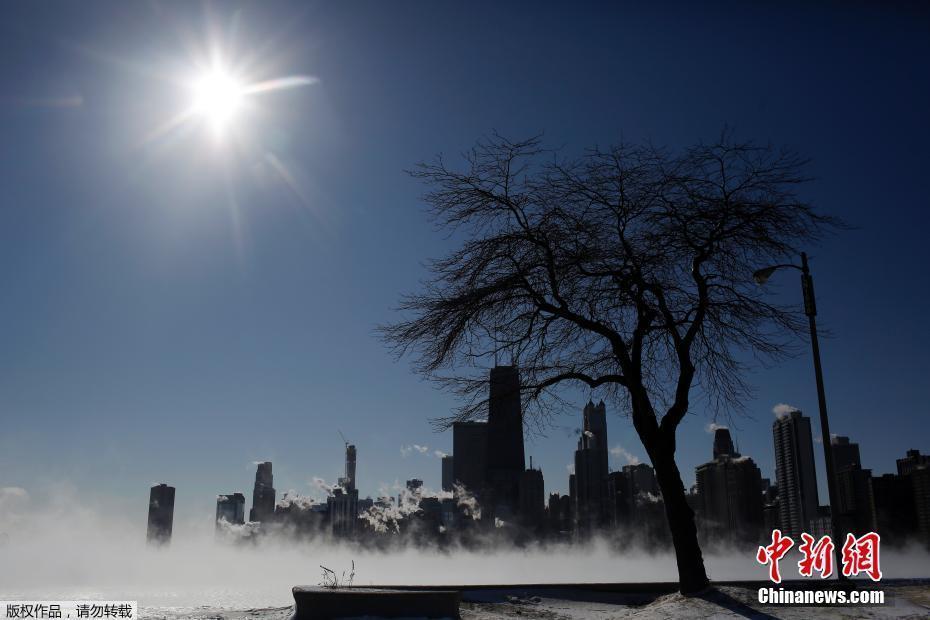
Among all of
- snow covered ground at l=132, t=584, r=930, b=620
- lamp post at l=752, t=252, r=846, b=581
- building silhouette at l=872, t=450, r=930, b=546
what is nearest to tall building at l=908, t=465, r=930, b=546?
building silhouette at l=872, t=450, r=930, b=546

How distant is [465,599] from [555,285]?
29.1 ft

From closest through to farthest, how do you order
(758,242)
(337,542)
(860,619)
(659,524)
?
1. (860,619)
2. (758,242)
3. (659,524)
4. (337,542)

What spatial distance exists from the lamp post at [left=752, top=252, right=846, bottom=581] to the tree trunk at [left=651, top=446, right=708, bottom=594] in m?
2.69

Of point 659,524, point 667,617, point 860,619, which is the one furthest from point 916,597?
point 659,524

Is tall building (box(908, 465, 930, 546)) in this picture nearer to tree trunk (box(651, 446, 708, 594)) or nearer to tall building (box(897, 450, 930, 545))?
tall building (box(897, 450, 930, 545))

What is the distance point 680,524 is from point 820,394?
4.03 metres

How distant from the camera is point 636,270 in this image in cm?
1638

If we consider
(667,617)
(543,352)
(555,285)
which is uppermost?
(555,285)

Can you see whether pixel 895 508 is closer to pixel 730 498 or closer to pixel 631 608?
pixel 730 498

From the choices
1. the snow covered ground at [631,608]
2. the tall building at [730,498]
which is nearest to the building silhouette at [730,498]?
the tall building at [730,498]

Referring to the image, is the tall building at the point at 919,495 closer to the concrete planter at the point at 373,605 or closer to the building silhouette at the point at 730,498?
the building silhouette at the point at 730,498

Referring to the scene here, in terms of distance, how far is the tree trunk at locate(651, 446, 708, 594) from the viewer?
1475 cm

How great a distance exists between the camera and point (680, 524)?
50.2 feet

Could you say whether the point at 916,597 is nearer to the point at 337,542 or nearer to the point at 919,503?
the point at 919,503
